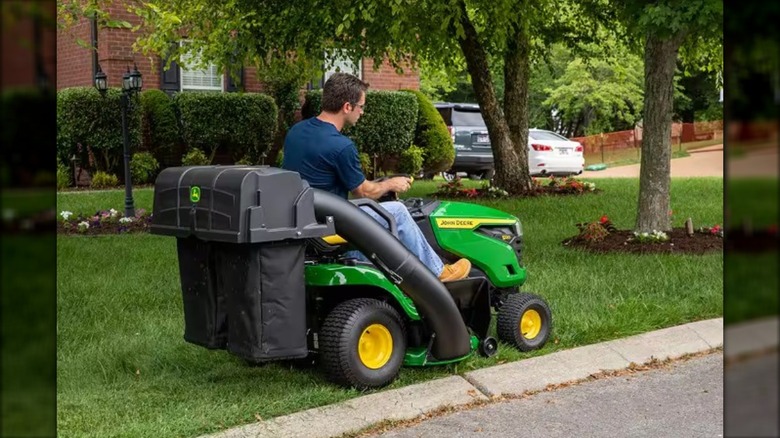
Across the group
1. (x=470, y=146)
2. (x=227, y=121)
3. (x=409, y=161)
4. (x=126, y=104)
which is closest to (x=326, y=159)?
(x=126, y=104)

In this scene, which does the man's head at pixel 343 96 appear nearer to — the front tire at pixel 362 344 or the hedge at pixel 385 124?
the front tire at pixel 362 344

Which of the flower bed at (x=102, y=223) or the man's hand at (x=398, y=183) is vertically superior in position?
the man's hand at (x=398, y=183)

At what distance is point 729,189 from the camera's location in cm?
74

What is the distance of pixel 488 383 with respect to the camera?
5.11m

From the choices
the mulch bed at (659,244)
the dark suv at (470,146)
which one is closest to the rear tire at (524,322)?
the mulch bed at (659,244)

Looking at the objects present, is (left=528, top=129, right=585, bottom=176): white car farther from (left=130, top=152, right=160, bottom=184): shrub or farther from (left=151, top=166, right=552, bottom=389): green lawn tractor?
(left=151, top=166, right=552, bottom=389): green lawn tractor

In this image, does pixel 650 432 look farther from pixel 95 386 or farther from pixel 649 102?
pixel 649 102

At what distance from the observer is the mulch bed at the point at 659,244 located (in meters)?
9.04

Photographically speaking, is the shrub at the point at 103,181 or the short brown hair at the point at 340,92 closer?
→ the short brown hair at the point at 340,92

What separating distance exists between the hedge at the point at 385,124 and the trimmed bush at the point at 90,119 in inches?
170

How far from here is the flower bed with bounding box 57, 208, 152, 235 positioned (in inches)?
451

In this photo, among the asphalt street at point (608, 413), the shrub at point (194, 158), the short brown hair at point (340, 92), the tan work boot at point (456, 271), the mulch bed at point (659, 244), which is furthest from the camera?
the shrub at point (194, 158)

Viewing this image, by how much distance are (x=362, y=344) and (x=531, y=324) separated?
148cm

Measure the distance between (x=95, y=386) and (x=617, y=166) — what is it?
94.4 feet
